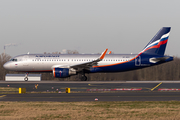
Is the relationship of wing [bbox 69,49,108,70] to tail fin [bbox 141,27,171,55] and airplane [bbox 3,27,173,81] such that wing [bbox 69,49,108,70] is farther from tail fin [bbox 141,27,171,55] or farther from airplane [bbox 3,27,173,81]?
tail fin [bbox 141,27,171,55]

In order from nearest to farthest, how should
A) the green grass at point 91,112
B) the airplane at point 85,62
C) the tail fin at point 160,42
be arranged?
the green grass at point 91,112, the airplane at point 85,62, the tail fin at point 160,42

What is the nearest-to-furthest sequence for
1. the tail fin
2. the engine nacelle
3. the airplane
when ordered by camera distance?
the engine nacelle → the airplane → the tail fin

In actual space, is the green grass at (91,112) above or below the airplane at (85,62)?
below

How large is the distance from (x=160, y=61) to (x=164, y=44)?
337cm

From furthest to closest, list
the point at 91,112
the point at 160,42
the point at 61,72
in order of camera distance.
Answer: the point at 160,42 → the point at 61,72 → the point at 91,112

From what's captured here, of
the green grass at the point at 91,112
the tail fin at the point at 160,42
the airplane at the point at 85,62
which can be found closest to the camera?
the green grass at the point at 91,112

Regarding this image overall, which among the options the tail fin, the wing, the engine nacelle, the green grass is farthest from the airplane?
the green grass

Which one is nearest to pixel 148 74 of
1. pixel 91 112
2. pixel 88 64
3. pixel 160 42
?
pixel 160 42

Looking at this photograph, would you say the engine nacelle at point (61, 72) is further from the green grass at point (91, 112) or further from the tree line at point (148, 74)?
the green grass at point (91, 112)

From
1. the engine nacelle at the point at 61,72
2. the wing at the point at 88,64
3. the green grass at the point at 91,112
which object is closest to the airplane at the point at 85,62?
the wing at the point at 88,64

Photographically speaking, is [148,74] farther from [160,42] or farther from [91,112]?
[91,112]

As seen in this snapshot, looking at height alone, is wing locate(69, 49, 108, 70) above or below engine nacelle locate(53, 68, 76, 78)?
above

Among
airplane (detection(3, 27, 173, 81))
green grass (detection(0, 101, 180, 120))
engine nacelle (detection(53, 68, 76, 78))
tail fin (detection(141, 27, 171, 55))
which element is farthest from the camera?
tail fin (detection(141, 27, 171, 55))

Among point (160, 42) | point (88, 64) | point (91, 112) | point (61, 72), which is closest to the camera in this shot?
point (91, 112)
